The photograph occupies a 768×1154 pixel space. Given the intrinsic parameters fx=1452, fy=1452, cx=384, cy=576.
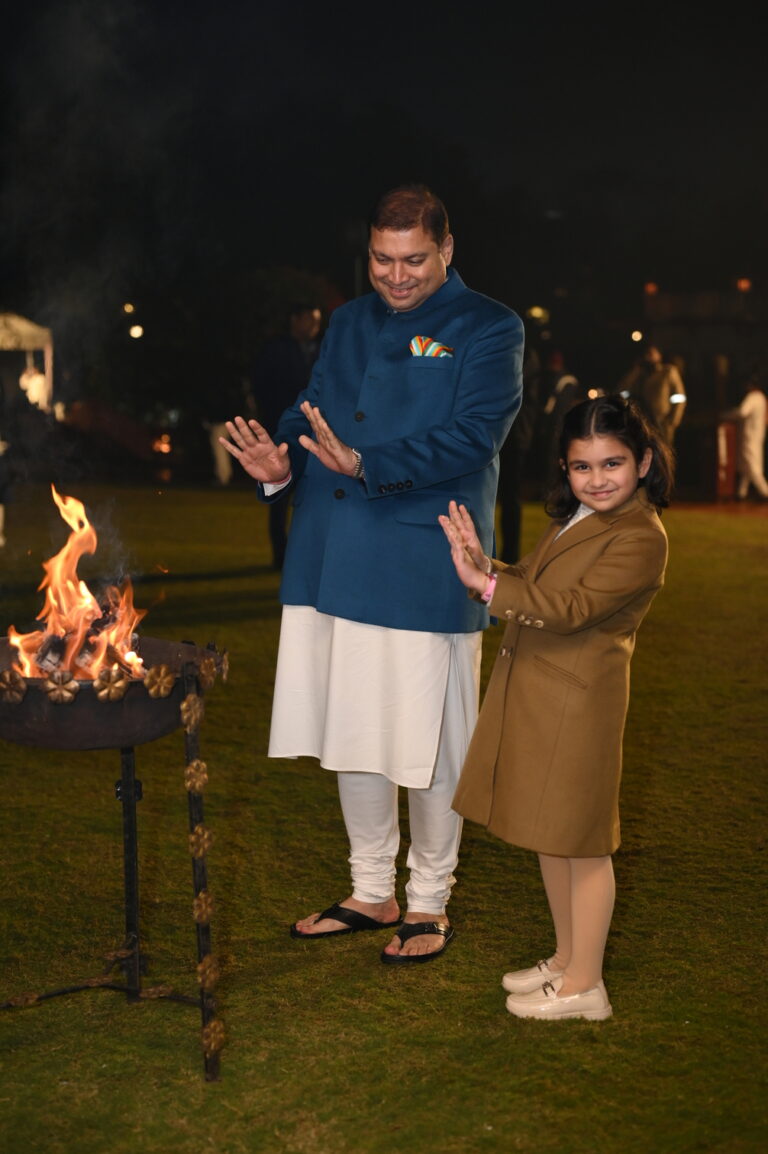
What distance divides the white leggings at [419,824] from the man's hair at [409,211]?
4.23ft

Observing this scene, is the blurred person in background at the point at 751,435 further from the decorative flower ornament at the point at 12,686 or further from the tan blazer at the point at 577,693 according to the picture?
the decorative flower ornament at the point at 12,686

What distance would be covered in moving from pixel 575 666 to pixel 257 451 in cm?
110

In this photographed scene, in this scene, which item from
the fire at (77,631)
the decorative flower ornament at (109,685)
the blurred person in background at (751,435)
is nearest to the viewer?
the decorative flower ornament at (109,685)

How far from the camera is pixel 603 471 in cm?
367

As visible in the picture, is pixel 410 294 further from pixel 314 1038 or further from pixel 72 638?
pixel 314 1038

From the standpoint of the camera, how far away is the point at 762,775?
6184 mm

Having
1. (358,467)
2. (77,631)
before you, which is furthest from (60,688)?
(358,467)

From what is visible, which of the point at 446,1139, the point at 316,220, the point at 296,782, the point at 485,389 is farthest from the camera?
the point at 316,220

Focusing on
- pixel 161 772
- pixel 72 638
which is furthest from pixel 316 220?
pixel 72 638

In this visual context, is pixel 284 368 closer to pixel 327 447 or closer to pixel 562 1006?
pixel 327 447

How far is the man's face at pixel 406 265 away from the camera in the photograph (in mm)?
4023

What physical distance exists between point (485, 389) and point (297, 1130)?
203 centimetres

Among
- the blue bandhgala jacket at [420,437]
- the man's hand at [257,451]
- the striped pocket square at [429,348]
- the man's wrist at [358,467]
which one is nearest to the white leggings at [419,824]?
the blue bandhgala jacket at [420,437]

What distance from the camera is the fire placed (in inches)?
139
